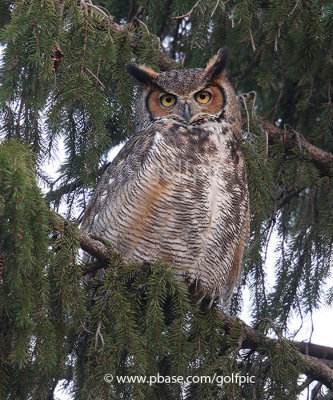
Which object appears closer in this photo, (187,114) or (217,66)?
(187,114)

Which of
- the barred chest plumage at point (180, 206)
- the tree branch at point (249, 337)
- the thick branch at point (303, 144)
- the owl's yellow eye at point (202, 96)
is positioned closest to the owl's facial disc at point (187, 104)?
the owl's yellow eye at point (202, 96)

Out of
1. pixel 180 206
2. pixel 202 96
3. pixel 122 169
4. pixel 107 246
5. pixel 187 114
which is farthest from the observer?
pixel 202 96

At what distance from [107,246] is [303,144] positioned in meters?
1.55

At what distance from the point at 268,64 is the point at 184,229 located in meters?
1.14

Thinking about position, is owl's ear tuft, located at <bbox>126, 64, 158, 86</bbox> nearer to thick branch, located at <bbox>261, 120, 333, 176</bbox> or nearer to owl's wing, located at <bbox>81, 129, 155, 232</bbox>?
owl's wing, located at <bbox>81, 129, 155, 232</bbox>

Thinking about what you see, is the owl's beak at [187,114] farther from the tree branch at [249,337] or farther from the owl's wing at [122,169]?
the tree branch at [249,337]

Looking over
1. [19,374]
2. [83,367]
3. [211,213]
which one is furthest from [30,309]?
[211,213]

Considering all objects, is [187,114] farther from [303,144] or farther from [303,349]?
[303,349]

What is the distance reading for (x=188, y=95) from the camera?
310 centimetres

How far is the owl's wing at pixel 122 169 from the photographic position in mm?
2816

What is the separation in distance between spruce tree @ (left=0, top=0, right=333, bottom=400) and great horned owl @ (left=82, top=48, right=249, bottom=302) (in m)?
0.11

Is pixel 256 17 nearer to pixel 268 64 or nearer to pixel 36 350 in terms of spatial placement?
pixel 268 64

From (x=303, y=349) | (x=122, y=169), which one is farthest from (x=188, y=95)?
(x=303, y=349)

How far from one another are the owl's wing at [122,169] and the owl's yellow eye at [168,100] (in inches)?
8.4
